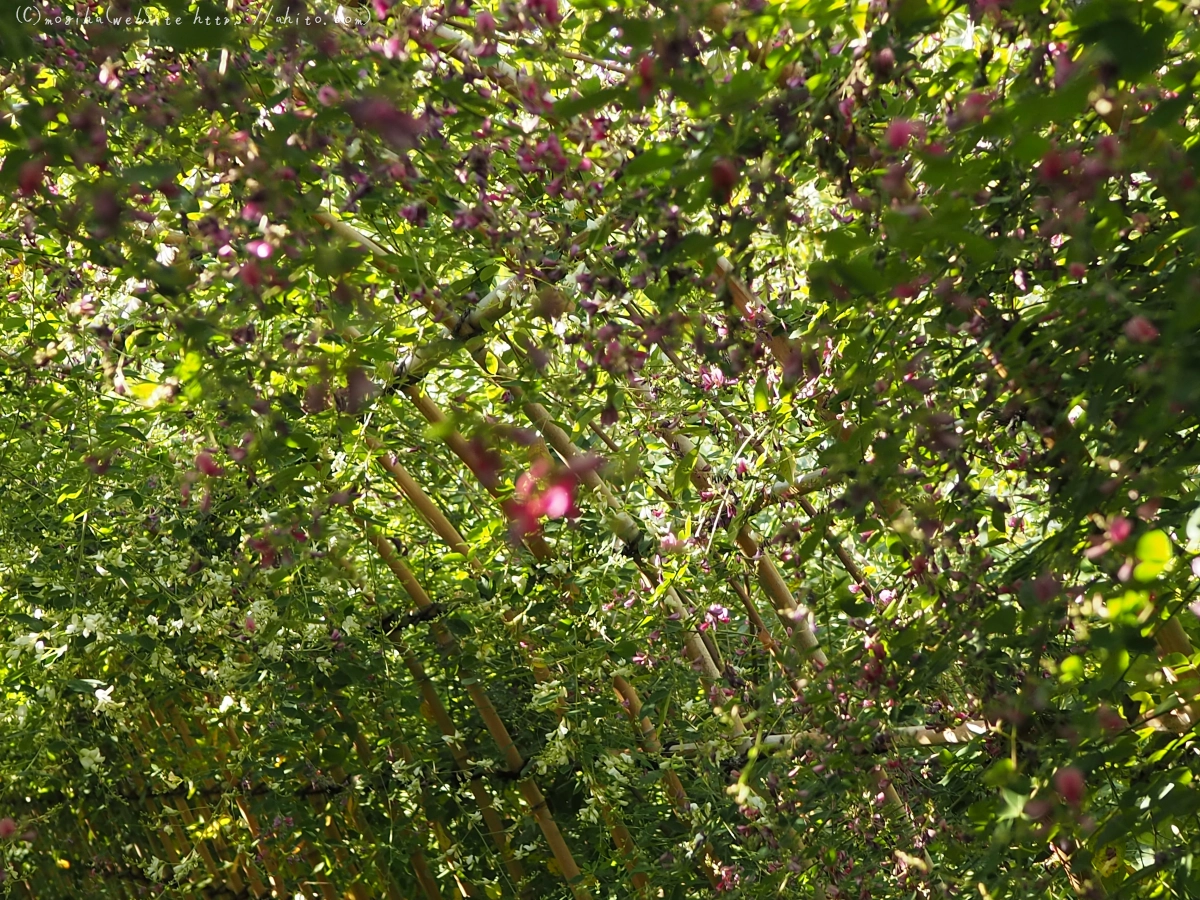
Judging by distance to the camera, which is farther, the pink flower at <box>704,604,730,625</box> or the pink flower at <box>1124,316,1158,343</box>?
the pink flower at <box>704,604,730,625</box>

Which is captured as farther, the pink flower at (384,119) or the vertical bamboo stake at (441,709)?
the vertical bamboo stake at (441,709)

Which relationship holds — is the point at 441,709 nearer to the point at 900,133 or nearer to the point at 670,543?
the point at 670,543

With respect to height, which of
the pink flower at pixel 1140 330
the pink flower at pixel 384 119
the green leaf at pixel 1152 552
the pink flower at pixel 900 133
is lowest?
the green leaf at pixel 1152 552

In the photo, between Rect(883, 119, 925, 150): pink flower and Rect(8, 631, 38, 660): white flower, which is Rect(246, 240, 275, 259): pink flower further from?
Rect(8, 631, 38, 660): white flower

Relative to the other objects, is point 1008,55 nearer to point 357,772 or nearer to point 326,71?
point 326,71

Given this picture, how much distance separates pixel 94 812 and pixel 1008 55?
3361 mm

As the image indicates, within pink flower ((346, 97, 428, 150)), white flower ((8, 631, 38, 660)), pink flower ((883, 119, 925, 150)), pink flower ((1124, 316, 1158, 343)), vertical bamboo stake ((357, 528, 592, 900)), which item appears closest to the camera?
pink flower ((346, 97, 428, 150))

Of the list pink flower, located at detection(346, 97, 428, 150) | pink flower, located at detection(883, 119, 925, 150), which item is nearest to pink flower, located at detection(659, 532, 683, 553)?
pink flower, located at detection(883, 119, 925, 150)

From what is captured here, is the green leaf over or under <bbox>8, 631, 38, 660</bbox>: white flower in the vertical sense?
under

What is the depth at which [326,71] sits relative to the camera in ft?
3.16

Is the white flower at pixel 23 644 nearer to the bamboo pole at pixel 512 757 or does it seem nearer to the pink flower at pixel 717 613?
the bamboo pole at pixel 512 757

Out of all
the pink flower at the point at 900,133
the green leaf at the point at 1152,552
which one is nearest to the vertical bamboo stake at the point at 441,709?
the pink flower at the point at 900,133

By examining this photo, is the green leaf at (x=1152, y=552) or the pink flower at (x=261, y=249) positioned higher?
the pink flower at (x=261, y=249)

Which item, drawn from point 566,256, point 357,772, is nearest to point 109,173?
point 566,256
